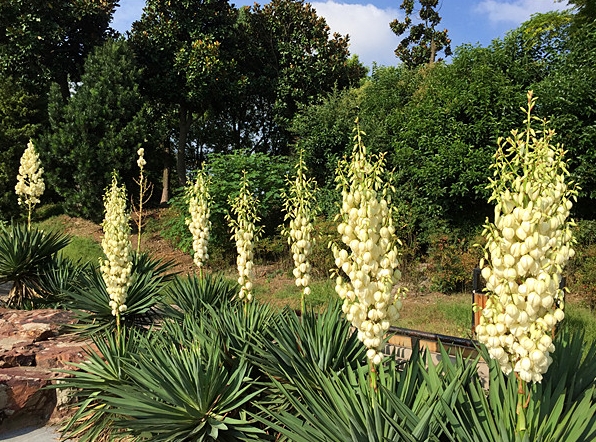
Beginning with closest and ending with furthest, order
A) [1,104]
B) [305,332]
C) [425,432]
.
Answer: [425,432] < [305,332] < [1,104]

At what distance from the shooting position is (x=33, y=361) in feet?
14.8

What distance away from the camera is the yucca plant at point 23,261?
667cm

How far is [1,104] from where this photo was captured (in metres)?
14.4

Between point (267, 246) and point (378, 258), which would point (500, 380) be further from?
point (267, 246)

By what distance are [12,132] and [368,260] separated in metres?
15.2

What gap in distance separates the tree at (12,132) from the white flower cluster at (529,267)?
49.9ft

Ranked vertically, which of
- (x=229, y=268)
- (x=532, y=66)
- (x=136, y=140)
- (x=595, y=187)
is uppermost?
(x=532, y=66)

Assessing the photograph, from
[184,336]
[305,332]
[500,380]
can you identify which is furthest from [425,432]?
[184,336]

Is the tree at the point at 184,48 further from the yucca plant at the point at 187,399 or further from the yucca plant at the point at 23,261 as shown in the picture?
the yucca plant at the point at 187,399

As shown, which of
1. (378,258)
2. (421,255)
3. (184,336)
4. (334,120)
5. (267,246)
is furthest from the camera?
(334,120)

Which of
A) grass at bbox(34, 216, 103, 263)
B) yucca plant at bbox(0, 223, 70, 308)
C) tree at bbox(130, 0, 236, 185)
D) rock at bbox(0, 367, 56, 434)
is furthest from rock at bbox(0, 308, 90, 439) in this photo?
Answer: tree at bbox(130, 0, 236, 185)

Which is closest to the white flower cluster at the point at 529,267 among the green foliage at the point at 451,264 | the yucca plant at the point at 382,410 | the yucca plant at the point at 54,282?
the yucca plant at the point at 382,410

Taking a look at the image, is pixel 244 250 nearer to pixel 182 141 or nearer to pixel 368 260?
pixel 368 260

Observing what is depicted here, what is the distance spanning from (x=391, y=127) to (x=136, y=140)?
294 inches
